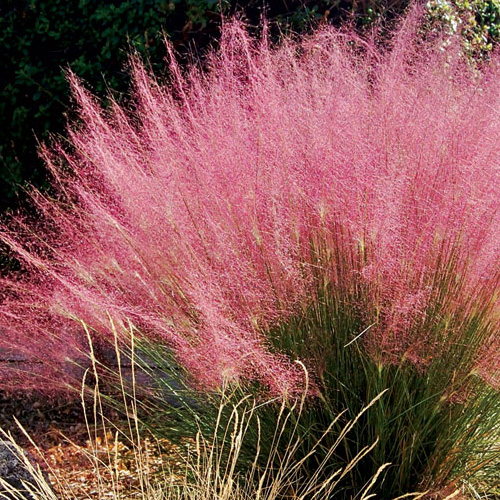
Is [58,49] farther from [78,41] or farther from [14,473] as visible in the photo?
[14,473]

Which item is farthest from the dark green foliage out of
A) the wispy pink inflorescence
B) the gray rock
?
the gray rock

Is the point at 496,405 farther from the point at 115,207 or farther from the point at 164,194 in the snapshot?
the point at 115,207

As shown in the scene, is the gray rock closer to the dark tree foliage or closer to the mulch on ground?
the mulch on ground

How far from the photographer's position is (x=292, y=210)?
2.41m

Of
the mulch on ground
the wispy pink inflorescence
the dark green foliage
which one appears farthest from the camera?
the dark green foliage

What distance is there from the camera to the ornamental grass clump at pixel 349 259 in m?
2.25

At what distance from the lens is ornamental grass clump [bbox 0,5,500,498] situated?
7.38 ft

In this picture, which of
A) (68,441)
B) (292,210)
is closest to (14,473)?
(68,441)

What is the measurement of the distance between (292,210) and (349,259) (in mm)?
224

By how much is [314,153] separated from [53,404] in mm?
1838

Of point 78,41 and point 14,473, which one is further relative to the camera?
point 78,41

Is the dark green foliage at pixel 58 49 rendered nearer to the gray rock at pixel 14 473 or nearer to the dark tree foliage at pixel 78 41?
the dark tree foliage at pixel 78 41

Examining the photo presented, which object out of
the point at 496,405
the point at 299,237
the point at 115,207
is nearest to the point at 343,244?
the point at 299,237

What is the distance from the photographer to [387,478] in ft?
7.89
